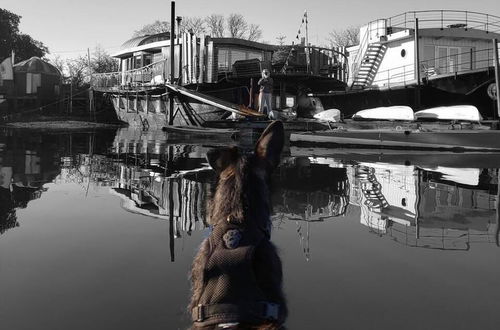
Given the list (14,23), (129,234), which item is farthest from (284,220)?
(14,23)

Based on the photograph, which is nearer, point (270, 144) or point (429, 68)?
point (270, 144)

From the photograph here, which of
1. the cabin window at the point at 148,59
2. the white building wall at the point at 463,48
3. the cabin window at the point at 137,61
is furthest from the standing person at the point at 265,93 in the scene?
the cabin window at the point at 137,61

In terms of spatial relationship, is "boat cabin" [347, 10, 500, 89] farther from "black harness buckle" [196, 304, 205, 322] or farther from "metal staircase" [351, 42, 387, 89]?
"black harness buckle" [196, 304, 205, 322]

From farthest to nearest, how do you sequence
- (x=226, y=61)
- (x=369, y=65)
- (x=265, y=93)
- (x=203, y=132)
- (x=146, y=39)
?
(x=146, y=39)
(x=226, y=61)
(x=369, y=65)
(x=203, y=132)
(x=265, y=93)

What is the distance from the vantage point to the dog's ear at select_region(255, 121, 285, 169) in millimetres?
2119

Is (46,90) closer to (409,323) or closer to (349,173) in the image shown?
(349,173)

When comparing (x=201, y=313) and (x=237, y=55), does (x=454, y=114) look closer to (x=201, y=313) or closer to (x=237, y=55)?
(x=237, y=55)

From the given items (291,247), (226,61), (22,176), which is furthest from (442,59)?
(291,247)

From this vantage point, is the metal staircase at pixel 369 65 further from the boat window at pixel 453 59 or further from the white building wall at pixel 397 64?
the boat window at pixel 453 59

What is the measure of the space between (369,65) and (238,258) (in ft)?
87.0

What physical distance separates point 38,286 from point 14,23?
68.9 m

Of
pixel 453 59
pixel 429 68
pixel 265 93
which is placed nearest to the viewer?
pixel 265 93

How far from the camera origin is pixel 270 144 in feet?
6.98

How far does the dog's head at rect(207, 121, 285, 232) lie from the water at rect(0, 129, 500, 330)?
127cm
